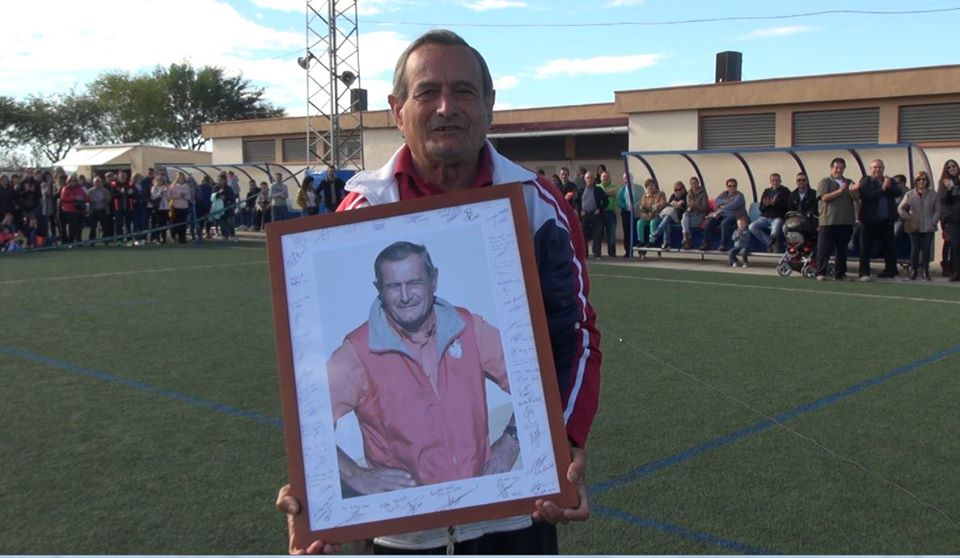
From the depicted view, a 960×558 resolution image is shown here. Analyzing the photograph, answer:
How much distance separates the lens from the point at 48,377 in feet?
24.3

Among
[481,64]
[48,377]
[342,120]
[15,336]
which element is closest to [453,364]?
[481,64]

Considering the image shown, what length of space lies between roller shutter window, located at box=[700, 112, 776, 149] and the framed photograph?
21687 mm

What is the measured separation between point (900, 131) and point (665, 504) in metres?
18.3

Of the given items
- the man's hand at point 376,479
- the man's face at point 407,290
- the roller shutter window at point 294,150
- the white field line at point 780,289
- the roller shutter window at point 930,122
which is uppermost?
the roller shutter window at point 294,150

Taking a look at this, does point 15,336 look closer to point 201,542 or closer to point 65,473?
point 65,473

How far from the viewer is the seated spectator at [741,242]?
17.4 metres

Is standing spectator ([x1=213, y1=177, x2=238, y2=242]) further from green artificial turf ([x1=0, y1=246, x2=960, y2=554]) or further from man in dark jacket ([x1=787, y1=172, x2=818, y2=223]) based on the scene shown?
man in dark jacket ([x1=787, y1=172, x2=818, y2=223])

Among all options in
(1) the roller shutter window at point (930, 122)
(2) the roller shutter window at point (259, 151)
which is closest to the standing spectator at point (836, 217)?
(1) the roller shutter window at point (930, 122)

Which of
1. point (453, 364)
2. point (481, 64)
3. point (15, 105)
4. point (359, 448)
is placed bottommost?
point (359, 448)

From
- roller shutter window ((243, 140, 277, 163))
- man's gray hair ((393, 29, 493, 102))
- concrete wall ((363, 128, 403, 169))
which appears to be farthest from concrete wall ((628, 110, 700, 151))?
man's gray hair ((393, 29, 493, 102))

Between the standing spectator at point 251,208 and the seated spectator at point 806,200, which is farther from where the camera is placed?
the standing spectator at point 251,208

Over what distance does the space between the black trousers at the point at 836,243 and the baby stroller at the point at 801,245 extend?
42 cm

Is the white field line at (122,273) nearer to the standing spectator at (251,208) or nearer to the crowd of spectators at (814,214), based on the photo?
the crowd of spectators at (814,214)

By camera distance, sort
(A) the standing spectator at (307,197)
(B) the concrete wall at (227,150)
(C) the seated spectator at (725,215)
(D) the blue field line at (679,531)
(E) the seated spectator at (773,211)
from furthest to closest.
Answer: (B) the concrete wall at (227,150) < (A) the standing spectator at (307,197) < (C) the seated spectator at (725,215) < (E) the seated spectator at (773,211) < (D) the blue field line at (679,531)
